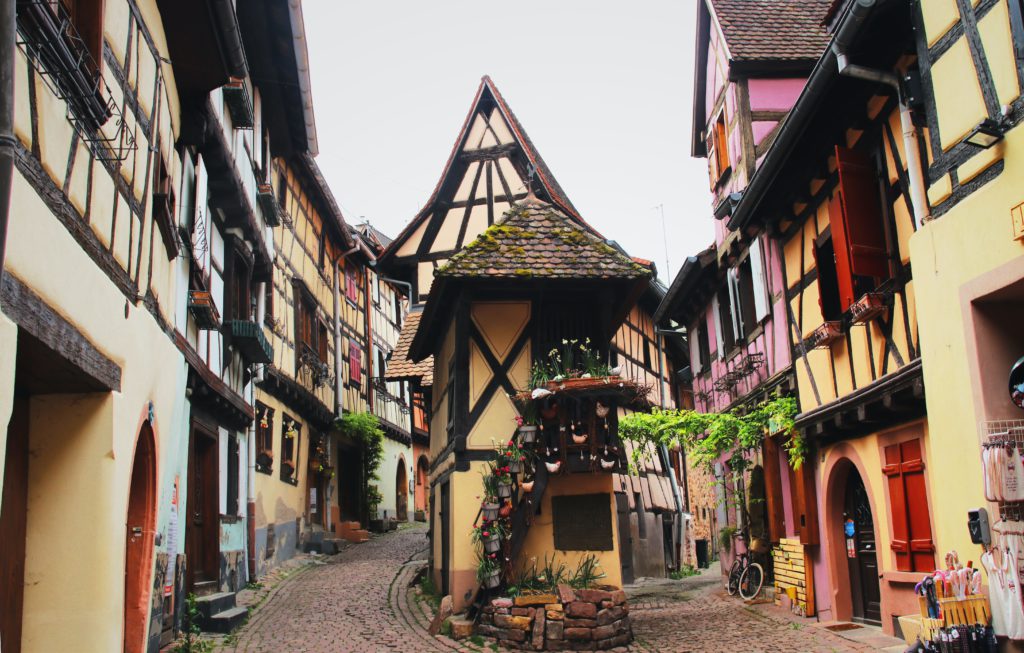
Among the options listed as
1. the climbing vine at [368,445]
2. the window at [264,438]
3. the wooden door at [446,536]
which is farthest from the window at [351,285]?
the wooden door at [446,536]

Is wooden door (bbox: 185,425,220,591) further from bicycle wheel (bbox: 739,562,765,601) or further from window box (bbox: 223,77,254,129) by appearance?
bicycle wheel (bbox: 739,562,765,601)

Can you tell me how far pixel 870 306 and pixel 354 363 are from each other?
57.8ft

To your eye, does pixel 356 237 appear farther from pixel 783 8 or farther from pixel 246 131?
pixel 783 8

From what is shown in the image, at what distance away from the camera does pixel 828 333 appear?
1034cm

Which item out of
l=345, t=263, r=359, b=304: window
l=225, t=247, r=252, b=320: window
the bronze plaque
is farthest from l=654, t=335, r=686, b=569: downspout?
l=225, t=247, r=252, b=320: window

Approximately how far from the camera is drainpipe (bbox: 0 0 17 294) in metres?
3.99

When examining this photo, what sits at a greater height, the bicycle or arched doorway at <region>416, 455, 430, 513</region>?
arched doorway at <region>416, 455, 430, 513</region>

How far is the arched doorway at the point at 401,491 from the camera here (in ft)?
92.1

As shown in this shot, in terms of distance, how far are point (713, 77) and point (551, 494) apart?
27.5ft

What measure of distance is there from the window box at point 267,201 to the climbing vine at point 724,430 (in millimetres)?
6884

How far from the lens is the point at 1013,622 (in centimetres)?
629

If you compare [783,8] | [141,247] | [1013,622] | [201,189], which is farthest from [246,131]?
[1013,622]

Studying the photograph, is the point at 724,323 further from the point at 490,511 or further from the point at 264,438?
the point at 264,438

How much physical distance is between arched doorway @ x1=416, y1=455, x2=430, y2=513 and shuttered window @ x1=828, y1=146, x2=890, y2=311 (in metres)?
23.1
